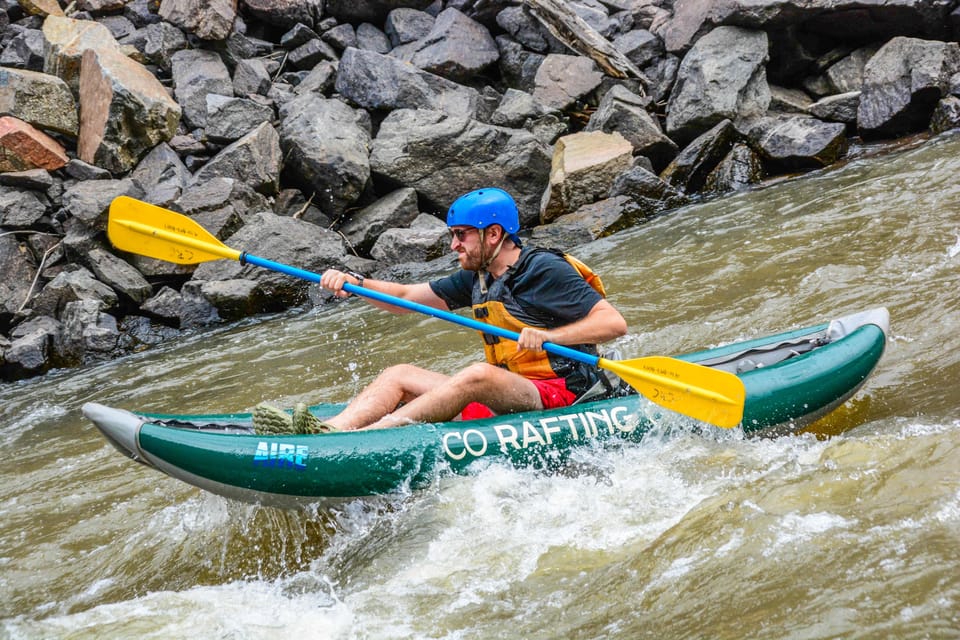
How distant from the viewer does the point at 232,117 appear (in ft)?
33.2

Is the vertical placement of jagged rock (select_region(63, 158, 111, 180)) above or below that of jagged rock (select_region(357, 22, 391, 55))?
below

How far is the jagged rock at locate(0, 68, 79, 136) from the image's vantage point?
30.1 ft

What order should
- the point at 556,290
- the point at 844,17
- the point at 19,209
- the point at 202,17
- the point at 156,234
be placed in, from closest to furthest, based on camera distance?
the point at 556,290, the point at 156,234, the point at 19,209, the point at 844,17, the point at 202,17

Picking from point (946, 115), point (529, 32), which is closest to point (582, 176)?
point (946, 115)

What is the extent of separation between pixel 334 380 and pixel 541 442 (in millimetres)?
2804

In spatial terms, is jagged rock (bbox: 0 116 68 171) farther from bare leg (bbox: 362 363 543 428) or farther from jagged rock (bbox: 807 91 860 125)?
jagged rock (bbox: 807 91 860 125)

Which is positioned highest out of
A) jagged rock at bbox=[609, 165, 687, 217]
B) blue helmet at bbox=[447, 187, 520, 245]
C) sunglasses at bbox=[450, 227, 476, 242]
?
blue helmet at bbox=[447, 187, 520, 245]

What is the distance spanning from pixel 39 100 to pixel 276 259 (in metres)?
3.65

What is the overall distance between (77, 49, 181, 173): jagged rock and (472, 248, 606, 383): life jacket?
713 centimetres

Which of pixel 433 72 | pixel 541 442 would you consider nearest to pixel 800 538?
pixel 541 442

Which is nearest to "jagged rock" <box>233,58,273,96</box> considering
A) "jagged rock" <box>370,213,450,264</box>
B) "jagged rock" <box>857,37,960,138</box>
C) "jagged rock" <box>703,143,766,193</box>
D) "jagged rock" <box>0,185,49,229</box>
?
"jagged rock" <box>0,185,49,229</box>

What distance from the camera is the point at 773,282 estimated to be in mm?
5887

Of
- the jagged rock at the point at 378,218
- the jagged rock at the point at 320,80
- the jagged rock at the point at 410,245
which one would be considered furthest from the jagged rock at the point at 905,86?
the jagged rock at the point at 320,80

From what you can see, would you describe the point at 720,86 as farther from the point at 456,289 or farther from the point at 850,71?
the point at 456,289
